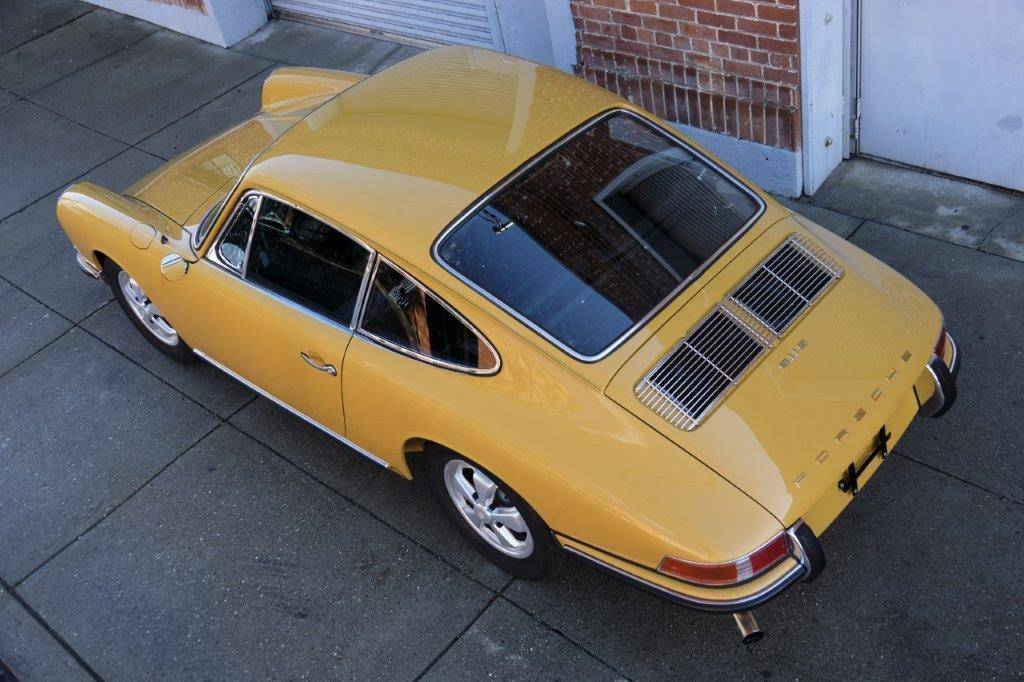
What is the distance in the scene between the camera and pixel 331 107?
4805 millimetres

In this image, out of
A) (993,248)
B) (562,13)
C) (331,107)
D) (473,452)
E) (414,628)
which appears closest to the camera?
(473,452)

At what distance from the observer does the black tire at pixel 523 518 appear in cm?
388

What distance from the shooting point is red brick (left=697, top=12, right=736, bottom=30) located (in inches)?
223

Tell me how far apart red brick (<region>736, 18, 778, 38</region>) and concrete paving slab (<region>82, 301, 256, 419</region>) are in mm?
3270

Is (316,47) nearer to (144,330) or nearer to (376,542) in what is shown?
(144,330)

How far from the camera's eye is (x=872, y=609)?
3961mm

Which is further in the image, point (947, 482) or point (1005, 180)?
point (1005, 180)

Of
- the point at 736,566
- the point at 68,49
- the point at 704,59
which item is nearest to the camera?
the point at 736,566

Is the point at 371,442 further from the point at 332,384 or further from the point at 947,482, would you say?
the point at 947,482

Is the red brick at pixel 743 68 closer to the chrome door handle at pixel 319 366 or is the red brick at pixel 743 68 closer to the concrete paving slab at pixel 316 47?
the chrome door handle at pixel 319 366

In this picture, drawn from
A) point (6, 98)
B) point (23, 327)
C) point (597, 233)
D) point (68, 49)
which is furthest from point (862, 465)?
point (68, 49)

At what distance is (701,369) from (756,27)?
2.63 m

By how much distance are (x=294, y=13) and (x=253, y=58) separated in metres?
0.68

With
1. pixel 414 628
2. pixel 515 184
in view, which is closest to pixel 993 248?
pixel 515 184
